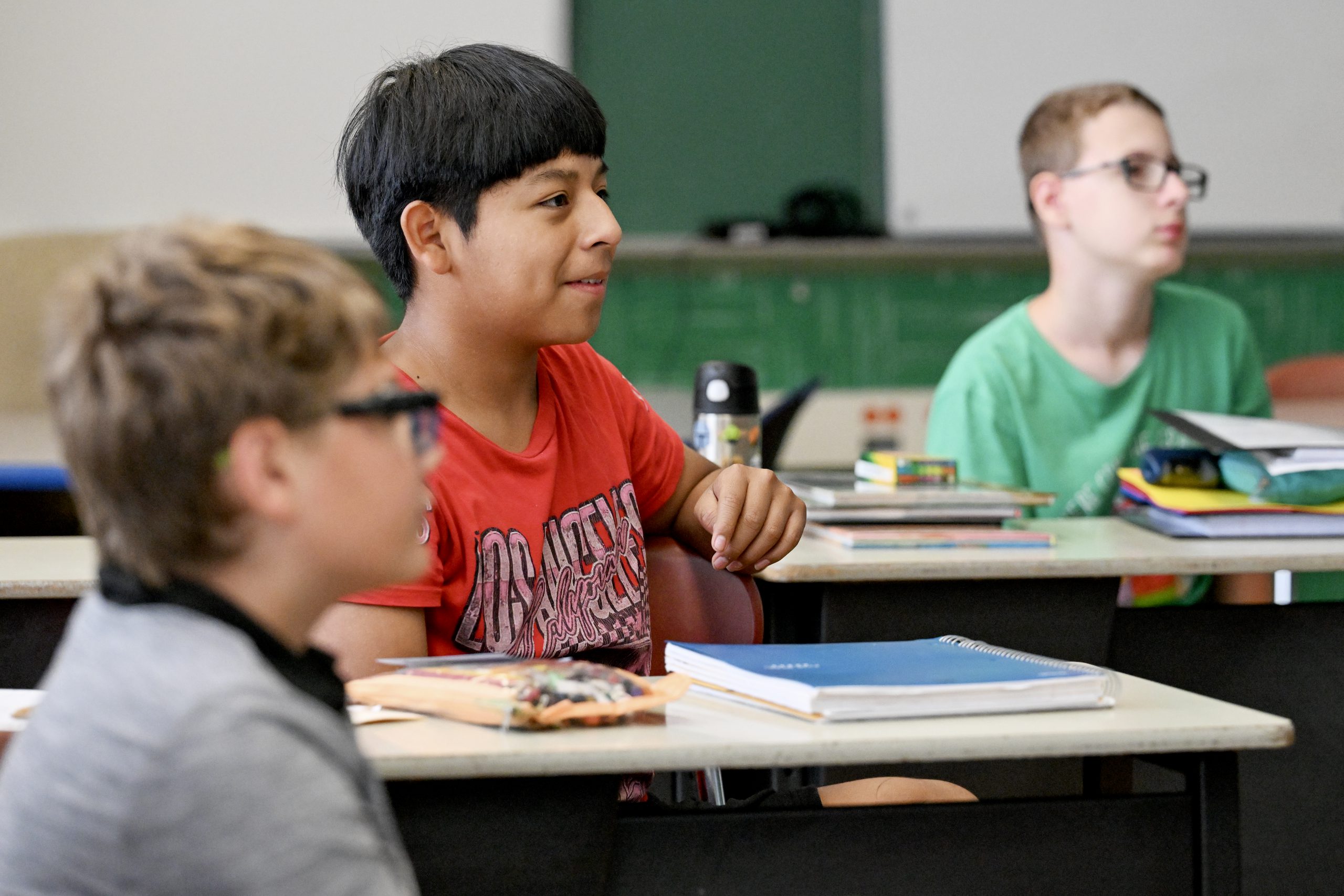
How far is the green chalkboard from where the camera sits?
453cm

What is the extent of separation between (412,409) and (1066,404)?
1.72m

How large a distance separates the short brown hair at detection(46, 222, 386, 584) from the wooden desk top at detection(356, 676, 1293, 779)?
0.99 feet

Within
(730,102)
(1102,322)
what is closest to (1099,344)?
(1102,322)

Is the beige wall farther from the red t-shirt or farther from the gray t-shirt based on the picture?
the gray t-shirt

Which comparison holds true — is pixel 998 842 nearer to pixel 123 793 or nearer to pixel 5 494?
pixel 123 793

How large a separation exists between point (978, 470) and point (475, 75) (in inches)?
44.7

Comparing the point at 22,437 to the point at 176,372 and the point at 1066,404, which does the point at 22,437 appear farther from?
the point at 176,372

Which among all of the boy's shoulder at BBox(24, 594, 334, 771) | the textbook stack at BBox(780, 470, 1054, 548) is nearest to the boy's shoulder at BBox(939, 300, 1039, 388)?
the textbook stack at BBox(780, 470, 1054, 548)

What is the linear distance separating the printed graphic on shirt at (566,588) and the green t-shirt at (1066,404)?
2.88 feet

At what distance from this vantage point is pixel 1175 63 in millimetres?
4668

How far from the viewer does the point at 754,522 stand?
1.48 m

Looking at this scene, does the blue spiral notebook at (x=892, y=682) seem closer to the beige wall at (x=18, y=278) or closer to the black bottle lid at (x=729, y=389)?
the black bottle lid at (x=729, y=389)

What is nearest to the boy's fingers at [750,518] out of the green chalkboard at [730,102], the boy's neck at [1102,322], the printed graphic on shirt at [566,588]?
the printed graphic on shirt at [566,588]

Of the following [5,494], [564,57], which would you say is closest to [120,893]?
[5,494]
